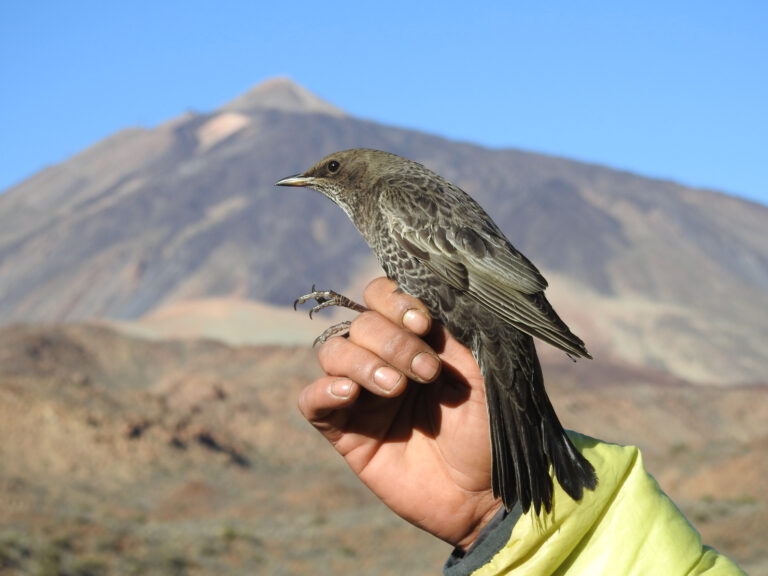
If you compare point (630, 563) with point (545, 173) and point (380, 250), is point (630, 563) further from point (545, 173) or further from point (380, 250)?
point (545, 173)

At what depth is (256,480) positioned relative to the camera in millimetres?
29188

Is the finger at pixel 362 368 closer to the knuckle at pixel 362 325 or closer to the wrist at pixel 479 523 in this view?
the knuckle at pixel 362 325

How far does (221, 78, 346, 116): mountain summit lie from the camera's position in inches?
6427

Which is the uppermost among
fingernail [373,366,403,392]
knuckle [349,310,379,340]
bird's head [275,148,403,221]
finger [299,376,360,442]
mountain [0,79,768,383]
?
mountain [0,79,768,383]

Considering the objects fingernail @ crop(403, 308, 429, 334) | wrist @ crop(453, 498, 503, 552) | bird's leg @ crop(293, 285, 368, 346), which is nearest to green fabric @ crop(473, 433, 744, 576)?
wrist @ crop(453, 498, 503, 552)

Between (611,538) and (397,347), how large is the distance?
85cm

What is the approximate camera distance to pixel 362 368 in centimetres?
277

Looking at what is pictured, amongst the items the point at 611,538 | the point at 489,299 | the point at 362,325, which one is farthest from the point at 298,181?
the point at 611,538

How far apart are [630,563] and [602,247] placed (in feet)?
304

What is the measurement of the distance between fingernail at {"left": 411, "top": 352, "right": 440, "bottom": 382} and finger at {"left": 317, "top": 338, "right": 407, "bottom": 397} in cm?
5

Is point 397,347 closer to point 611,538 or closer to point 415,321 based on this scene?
point 415,321

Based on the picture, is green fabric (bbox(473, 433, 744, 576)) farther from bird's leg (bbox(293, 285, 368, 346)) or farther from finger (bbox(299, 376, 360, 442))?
bird's leg (bbox(293, 285, 368, 346))

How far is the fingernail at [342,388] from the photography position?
2763 mm

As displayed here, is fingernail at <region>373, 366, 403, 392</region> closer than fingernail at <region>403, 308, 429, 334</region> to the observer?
Yes
